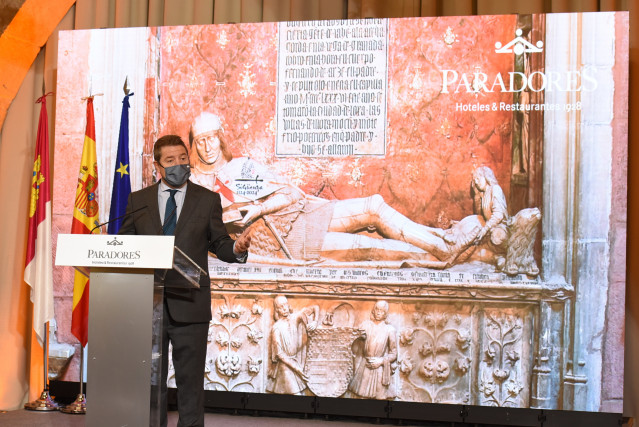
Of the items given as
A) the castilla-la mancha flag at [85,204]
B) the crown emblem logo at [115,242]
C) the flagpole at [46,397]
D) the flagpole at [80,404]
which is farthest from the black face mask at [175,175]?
the flagpole at [46,397]

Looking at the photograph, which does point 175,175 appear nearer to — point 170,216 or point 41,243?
point 170,216

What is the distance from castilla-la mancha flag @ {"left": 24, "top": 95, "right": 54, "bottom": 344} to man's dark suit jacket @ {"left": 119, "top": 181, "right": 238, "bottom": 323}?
2.07 metres

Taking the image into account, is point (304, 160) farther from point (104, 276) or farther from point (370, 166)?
point (104, 276)

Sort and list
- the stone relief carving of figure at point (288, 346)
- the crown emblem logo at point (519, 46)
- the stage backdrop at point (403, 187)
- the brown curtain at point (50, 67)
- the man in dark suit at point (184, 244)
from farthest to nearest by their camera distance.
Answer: the brown curtain at point (50, 67), the stone relief carving of figure at point (288, 346), the crown emblem logo at point (519, 46), the stage backdrop at point (403, 187), the man in dark suit at point (184, 244)

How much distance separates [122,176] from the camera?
5.63 meters

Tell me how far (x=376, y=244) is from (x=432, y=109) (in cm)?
103

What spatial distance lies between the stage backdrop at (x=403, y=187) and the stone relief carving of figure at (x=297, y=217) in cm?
1

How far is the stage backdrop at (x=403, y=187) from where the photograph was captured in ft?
16.9

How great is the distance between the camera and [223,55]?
5641 millimetres

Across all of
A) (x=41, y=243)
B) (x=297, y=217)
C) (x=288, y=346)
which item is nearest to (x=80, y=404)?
(x=41, y=243)

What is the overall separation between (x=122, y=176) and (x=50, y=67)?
5.34ft

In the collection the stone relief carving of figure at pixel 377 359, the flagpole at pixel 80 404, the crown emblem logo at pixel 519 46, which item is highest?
the crown emblem logo at pixel 519 46

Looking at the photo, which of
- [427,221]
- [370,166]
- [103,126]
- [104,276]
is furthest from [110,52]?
[104,276]

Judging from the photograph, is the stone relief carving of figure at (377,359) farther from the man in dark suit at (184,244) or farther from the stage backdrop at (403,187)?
the man in dark suit at (184,244)
